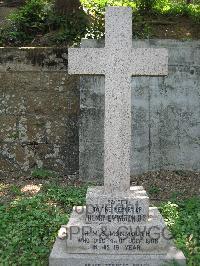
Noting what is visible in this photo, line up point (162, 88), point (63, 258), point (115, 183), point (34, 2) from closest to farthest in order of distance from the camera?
point (63, 258) < point (115, 183) < point (162, 88) < point (34, 2)

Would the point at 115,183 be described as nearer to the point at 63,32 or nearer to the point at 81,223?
the point at 81,223

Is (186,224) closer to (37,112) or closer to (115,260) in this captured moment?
(115,260)

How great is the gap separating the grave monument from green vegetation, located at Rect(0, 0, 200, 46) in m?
3.41

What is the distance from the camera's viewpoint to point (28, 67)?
25.0 ft

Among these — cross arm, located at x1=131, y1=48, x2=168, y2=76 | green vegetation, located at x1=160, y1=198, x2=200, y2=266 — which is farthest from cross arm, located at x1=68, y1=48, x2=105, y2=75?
green vegetation, located at x1=160, y1=198, x2=200, y2=266

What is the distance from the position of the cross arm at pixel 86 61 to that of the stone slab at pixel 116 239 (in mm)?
1528

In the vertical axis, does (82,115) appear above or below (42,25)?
below

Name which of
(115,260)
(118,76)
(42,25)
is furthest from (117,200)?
(42,25)

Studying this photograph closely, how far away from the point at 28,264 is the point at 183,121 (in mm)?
3837

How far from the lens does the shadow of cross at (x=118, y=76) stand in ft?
15.0

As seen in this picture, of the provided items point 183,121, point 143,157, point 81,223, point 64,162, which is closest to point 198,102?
point 183,121

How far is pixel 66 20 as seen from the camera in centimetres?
840

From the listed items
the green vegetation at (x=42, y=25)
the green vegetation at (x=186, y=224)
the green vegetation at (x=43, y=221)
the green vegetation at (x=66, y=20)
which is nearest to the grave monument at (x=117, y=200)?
the green vegetation at (x=186, y=224)

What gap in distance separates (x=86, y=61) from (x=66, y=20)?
4.01 m
